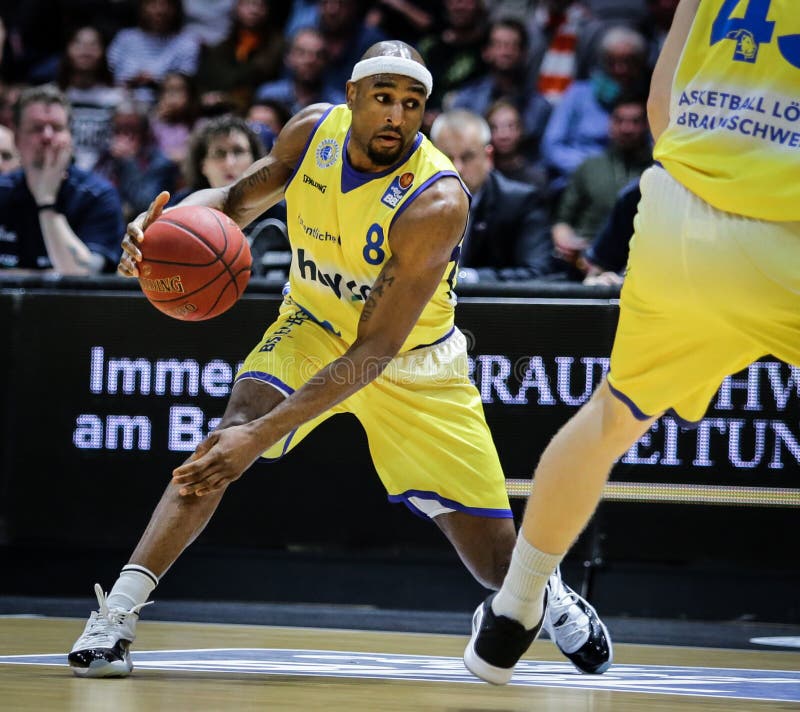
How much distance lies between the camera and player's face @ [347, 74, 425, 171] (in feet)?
12.9

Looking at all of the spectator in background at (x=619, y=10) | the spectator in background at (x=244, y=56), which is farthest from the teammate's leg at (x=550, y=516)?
the spectator in background at (x=244, y=56)

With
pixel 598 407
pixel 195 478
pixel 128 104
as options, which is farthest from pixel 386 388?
pixel 128 104

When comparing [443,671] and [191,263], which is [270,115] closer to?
[191,263]

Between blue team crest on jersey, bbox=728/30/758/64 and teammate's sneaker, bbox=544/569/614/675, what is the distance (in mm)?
1734

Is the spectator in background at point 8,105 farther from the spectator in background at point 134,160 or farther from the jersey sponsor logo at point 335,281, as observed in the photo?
the jersey sponsor logo at point 335,281

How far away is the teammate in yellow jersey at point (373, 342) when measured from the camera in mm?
3773

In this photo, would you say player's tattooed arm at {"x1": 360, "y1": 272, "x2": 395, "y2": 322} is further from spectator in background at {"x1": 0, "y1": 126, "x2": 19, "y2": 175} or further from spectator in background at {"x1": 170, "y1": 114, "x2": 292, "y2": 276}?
spectator in background at {"x1": 0, "y1": 126, "x2": 19, "y2": 175}

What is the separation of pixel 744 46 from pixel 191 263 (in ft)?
5.75

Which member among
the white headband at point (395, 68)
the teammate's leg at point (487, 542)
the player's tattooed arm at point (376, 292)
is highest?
the white headband at point (395, 68)

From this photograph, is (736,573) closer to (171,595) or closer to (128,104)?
(171,595)

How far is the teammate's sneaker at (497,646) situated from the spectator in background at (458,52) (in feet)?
19.4

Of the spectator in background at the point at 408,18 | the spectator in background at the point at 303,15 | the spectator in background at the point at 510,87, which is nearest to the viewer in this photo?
the spectator in background at the point at 510,87

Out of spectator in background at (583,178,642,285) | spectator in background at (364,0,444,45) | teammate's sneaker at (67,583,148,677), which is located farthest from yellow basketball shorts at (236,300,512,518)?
spectator in background at (364,0,444,45)

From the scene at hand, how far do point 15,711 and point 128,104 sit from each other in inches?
252
